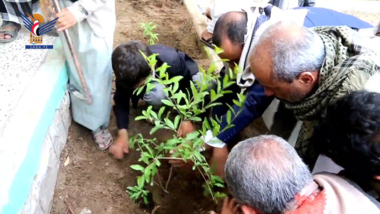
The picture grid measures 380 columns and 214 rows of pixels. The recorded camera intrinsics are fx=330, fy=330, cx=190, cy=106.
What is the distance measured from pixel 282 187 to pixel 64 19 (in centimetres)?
Answer: 158

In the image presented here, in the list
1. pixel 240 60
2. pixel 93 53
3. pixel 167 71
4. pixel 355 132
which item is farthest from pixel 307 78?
pixel 93 53

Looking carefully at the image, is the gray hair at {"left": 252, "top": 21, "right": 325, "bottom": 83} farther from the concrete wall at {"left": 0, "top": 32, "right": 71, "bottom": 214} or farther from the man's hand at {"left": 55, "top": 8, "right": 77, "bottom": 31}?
the concrete wall at {"left": 0, "top": 32, "right": 71, "bottom": 214}

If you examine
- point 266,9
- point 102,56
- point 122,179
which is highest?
point 266,9

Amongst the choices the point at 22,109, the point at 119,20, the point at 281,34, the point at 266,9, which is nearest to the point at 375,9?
the point at 266,9

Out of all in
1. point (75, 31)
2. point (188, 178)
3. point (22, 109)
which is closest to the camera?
point (22, 109)

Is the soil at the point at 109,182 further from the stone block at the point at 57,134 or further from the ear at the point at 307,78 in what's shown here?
the ear at the point at 307,78

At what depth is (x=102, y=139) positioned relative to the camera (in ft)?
8.34

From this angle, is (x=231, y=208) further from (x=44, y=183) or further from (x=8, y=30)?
(x=8, y=30)

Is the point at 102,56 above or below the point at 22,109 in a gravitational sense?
above

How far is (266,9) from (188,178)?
1.25 metres

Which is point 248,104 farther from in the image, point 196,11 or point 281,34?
point 196,11

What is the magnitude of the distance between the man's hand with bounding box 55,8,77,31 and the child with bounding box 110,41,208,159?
1.07 ft

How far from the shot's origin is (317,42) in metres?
1.49

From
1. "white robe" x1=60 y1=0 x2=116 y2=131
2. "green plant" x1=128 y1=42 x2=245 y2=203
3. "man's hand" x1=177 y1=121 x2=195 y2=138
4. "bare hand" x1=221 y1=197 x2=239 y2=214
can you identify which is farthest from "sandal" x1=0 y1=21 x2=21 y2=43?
"bare hand" x1=221 y1=197 x2=239 y2=214
